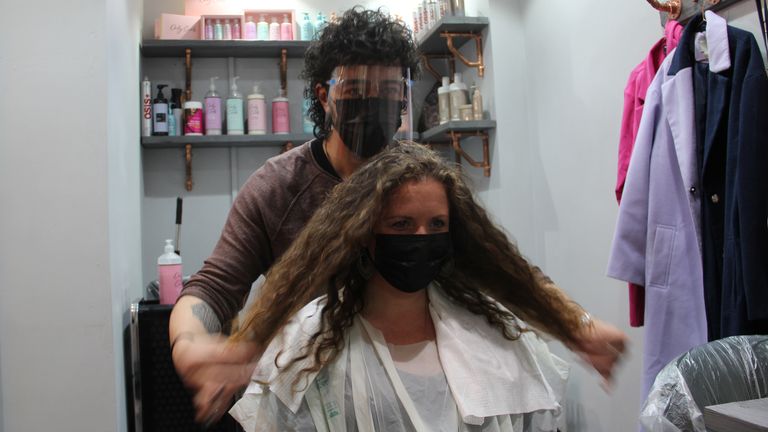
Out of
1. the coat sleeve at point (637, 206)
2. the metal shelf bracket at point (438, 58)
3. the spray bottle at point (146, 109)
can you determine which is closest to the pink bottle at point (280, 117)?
the spray bottle at point (146, 109)

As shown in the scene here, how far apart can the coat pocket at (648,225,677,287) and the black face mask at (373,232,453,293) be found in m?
1.00

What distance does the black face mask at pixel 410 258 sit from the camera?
113cm

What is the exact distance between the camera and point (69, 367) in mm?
2268

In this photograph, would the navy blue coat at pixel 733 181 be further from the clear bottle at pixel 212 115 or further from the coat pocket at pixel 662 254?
the clear bottle at pixel 212 115

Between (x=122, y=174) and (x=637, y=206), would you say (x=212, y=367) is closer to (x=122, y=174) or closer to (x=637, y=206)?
(x=637, y=206)

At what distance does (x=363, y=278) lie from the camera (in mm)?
1213

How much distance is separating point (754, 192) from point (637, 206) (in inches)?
16.0

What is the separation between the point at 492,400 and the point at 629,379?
146 cm

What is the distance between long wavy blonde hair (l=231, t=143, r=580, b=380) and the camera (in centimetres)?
113

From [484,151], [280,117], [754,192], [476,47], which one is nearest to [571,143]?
[484,151]

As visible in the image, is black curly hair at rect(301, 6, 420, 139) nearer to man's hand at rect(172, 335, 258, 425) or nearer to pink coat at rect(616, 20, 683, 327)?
man's hand at rect(172, 335, 258, 425)

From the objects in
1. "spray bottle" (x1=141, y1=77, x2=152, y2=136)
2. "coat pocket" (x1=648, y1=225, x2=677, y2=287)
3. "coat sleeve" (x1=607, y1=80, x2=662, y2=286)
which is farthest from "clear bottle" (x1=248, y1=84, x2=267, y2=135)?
"coat pocket" (x1=648, y1=225, x2=677, y2=287)

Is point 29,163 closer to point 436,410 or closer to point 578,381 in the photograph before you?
point 436,410

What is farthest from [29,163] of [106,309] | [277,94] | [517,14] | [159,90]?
[517,14]
